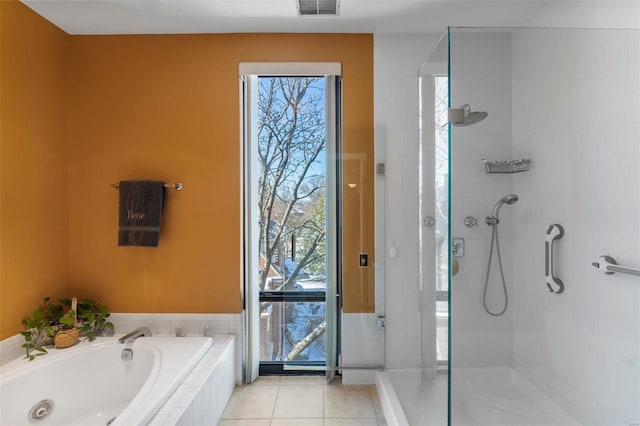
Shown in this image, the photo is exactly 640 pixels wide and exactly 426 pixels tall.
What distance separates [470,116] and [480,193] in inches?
14.4

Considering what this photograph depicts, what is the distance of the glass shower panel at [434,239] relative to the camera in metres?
1.51

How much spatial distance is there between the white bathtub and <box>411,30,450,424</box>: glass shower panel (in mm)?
1289

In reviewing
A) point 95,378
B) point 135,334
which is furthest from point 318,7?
point 95,378

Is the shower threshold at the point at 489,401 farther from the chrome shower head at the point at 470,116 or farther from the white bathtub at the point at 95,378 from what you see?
the white bathtub at the point at 95,378

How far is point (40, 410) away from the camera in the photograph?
173 centimetres

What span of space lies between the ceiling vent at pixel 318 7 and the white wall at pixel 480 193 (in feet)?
2.99

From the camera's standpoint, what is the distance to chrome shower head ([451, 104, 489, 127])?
1472 mm

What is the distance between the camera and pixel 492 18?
2039 millimetres

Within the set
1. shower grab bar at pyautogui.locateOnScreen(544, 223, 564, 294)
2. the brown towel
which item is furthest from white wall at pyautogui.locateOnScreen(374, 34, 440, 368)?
the brown towel

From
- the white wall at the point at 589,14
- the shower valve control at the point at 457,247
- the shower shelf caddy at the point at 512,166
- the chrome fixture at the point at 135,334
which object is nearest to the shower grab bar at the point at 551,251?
the shower shelf caddy at the point at 512,166

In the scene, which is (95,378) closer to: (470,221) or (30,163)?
(30,163)

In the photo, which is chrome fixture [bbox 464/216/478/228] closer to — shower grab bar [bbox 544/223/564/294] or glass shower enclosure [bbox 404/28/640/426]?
glass shower enclosure [bbox 404/28/640/426]

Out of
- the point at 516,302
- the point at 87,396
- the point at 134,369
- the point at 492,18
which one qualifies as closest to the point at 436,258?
the point at 516,302

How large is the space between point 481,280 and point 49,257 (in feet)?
8.60
